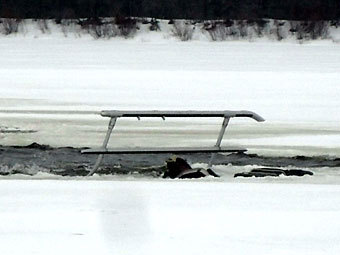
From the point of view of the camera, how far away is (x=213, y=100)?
1741 cm

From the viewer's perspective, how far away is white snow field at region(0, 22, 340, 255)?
248 inches

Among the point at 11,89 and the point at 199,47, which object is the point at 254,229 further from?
the point at 199,47

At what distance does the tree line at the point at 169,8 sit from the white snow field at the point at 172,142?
18403 mm

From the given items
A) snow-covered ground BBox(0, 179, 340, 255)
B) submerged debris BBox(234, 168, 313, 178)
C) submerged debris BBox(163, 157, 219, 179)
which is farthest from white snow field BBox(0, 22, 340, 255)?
submerged debris BBox(163, 157, 219, 179)

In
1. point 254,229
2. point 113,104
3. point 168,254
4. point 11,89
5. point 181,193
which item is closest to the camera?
point 168,254

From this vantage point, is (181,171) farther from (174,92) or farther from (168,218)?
(174,92)

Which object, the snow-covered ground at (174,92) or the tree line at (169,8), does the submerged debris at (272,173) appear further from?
the tree line at (169,8)

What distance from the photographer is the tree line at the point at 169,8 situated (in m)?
48.0

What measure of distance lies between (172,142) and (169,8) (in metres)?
37.9

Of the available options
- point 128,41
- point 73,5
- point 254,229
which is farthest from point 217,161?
point 73,5

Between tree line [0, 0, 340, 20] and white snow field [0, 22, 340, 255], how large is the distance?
60.4 feet

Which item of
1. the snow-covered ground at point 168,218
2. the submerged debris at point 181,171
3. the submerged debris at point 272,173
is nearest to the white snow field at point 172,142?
the snow-covered ground at point 168,218

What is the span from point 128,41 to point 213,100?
22.2 metres

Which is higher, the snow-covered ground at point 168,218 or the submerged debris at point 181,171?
the snow-covered ground at point 168,218
